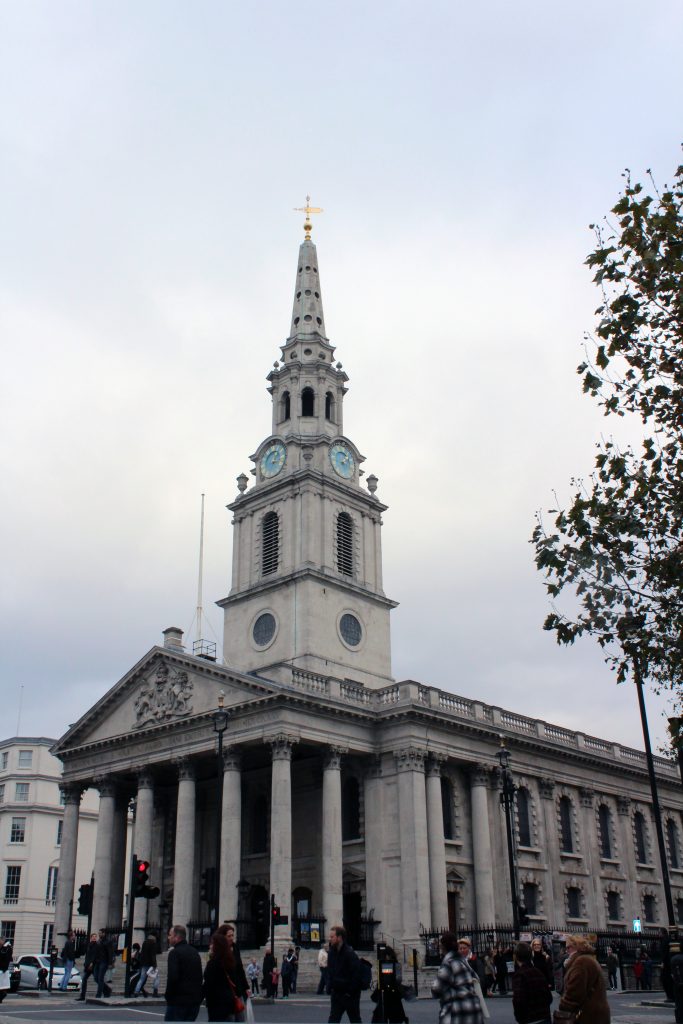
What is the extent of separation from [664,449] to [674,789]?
5425cm

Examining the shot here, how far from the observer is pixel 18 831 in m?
74.6

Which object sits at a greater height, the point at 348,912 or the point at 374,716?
the point at 374,716

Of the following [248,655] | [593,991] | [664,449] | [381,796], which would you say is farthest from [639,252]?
[248,655]

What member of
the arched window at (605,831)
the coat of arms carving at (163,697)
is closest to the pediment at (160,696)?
the coat of arms carving at (163,697)

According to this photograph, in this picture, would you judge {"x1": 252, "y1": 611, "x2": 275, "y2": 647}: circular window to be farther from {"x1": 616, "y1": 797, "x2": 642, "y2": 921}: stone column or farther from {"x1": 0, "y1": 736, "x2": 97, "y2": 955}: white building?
{"x1": 0, "y1": 736, "x2": 97, "y2": 955}: white building

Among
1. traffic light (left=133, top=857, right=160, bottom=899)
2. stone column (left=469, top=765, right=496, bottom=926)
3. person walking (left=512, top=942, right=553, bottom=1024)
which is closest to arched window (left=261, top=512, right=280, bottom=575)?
stone column (left=469, top=765, right=496, bottom=926)

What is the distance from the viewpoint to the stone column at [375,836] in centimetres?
4544

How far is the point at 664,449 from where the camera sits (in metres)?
18.0

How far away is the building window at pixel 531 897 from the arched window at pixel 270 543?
20.3 m

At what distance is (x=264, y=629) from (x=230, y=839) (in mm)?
14032

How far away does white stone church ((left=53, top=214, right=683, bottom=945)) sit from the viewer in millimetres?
45000

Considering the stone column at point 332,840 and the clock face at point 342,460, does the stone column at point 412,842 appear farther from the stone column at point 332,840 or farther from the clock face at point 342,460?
the clock face at point 342,460

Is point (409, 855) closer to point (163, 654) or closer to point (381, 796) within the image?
point (381, 796)

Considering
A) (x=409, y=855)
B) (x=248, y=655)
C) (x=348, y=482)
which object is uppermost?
(x=348, y=482)
